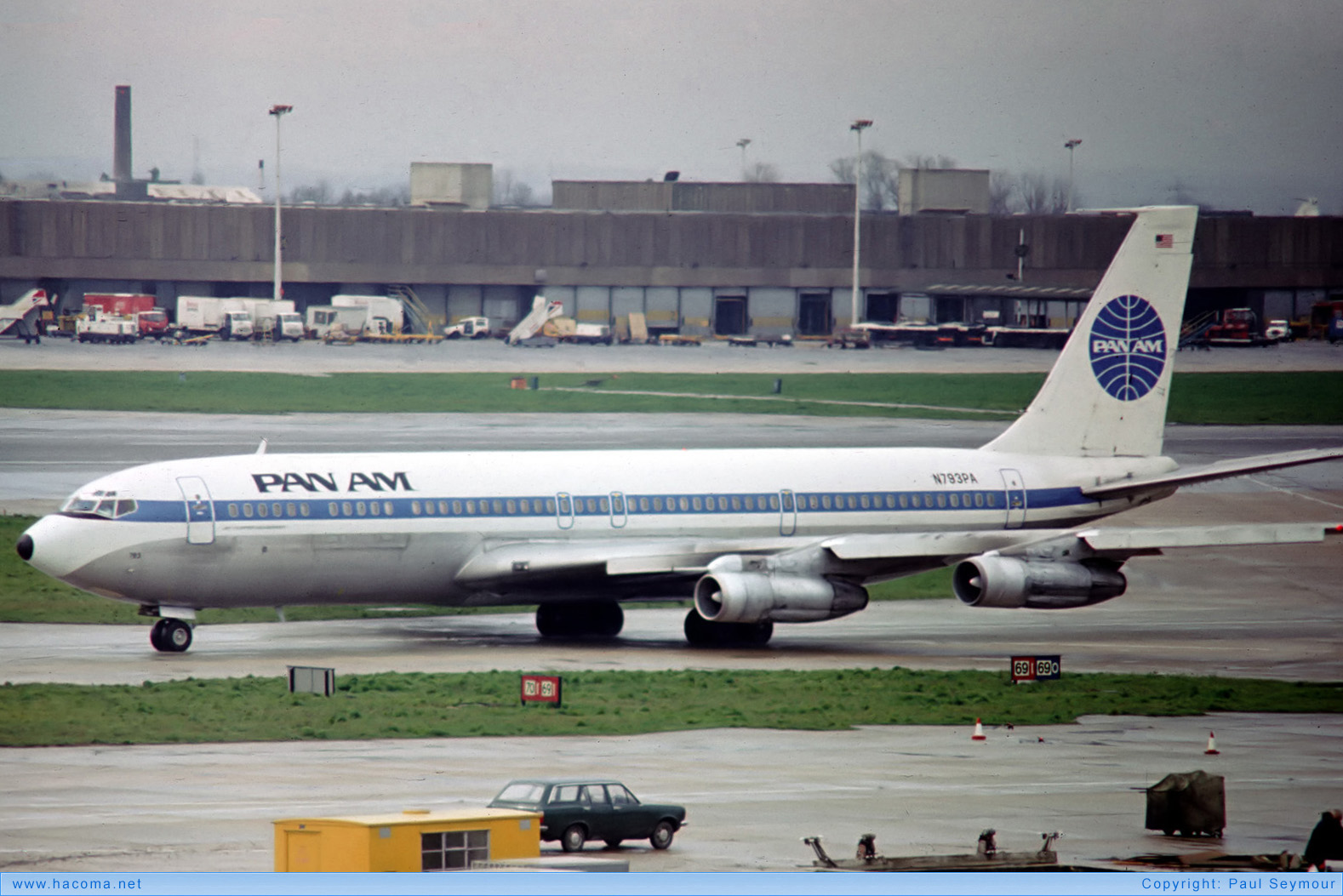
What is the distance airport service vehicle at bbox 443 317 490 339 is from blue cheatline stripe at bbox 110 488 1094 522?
73.5 metres

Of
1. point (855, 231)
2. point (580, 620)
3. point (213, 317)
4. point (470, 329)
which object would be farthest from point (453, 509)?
point (470, 329)

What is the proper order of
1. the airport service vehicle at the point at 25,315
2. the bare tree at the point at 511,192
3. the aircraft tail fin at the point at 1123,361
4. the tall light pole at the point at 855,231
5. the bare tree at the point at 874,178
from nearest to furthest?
the aircraft tail fin at the point at 1123,361 < the airport service vehicle at the point at 25,315 < the tall light pole at the point at 855,231 < the bare tree at the point at 874,178 < the bare tree at the point at 511,192

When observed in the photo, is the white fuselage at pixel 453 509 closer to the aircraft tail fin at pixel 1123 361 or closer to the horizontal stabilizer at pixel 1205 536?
the aircraft tail fin at pixel 1123 361

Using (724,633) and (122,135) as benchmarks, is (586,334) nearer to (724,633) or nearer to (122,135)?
(122,135)

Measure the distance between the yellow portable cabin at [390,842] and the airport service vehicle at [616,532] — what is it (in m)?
21.7

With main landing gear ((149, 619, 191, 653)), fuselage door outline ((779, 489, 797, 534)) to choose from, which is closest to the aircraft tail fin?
fuselage door outline ((779, 489, 797, 534))

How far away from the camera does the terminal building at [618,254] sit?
3725 inches

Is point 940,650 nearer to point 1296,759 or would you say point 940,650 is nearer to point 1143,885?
point 1296,759

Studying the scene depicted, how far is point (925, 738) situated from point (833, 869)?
39.7 feet

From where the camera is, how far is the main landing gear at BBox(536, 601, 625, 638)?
154 ft

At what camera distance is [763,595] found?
1679 inches

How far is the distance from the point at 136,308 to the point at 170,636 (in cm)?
6388

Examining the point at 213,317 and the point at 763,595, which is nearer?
the point at 763,595

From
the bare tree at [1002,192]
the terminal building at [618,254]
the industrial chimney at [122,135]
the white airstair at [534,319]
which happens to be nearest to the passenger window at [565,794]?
the industrial chimney at [122,135]
